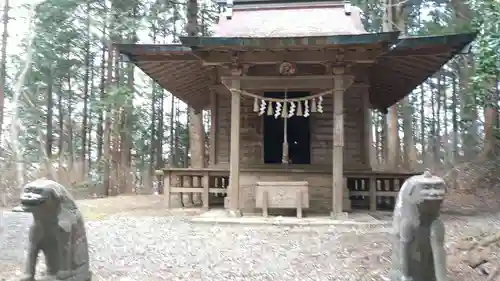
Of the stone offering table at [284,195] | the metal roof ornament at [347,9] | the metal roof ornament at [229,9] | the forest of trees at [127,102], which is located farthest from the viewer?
the forest of trees at [127,102]

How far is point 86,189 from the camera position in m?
15.9

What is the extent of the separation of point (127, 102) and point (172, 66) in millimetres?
5844

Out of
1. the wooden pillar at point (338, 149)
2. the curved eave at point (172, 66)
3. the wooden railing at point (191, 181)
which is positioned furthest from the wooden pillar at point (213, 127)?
the wooden pillar at point (338, 149)

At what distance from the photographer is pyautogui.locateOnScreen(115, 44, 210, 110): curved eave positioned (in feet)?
29.8

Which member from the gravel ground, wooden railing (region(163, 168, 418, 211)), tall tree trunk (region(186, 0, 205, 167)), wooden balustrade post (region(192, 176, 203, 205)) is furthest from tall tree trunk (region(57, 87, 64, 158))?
the gravel ground

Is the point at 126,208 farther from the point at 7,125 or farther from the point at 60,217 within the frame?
the point at 7,125

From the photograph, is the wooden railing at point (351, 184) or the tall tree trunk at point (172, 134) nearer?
the wooden railing at point (351, 184)

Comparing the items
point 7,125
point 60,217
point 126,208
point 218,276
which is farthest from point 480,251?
point 7,125

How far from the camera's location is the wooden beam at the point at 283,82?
866cm

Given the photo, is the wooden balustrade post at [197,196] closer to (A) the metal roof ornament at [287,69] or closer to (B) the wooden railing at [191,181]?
(B) the wooden railing at [191,181]

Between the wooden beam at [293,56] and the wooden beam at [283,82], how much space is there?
0.33 metres

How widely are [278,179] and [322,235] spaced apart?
2.77 m

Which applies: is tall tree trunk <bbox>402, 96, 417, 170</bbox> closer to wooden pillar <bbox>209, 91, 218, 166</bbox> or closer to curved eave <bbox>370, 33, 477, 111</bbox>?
curved eave <bbox>370, 33, 477, 111</bbox>

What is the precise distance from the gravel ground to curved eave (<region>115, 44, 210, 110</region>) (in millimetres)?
3567
